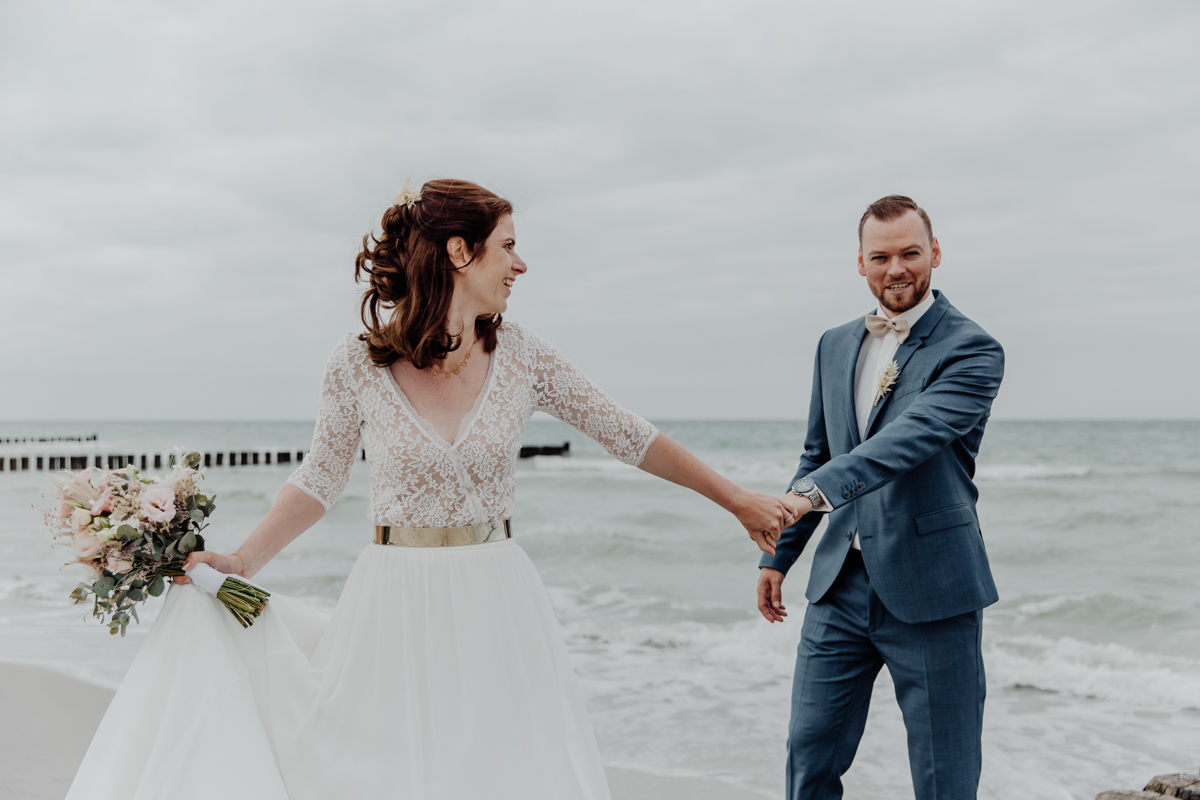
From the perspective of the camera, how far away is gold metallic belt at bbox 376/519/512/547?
7.21ft

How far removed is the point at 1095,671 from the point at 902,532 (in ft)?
16.9

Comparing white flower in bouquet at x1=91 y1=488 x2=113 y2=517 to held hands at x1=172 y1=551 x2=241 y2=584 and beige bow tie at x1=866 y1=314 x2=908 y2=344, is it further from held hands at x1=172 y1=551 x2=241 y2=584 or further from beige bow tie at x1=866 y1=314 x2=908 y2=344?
beige bow tie at x1=866 y1=314 x2=908 y2=344

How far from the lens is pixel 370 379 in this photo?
7.43 feet

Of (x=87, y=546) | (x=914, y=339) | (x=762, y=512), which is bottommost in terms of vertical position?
(x=87, y=546)

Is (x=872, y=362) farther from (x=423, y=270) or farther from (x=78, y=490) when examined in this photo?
(x=78, y=490)

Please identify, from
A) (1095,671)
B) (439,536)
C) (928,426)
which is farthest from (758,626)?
(439,536)

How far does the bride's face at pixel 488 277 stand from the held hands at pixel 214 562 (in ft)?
2.92

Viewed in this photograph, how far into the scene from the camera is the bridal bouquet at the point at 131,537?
220cm

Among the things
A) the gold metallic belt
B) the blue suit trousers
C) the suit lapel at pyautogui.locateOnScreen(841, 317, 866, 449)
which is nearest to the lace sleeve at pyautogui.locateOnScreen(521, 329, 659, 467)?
the gold metallic belt

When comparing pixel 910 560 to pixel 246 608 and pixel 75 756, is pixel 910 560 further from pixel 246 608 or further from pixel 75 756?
pixel 75 756

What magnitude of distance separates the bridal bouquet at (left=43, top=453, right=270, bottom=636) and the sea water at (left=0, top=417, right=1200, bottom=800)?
4.85ft

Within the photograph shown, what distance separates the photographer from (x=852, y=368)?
2.87 metres

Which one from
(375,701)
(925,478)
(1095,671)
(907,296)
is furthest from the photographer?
(1095,671)

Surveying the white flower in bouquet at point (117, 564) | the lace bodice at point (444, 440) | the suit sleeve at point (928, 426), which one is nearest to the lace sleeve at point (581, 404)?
the lace bodice at point (444, 440)
